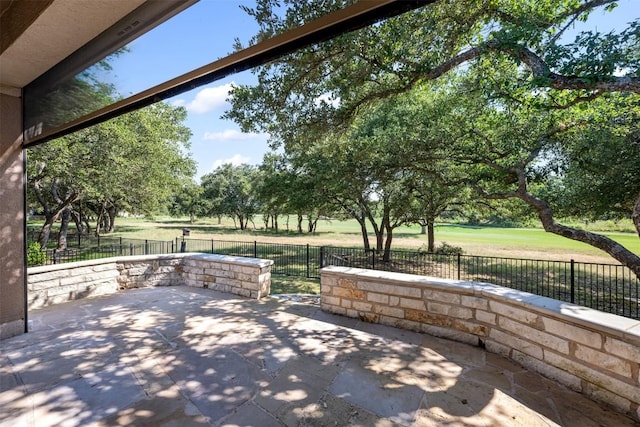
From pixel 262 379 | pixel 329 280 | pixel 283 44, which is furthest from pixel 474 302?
pixel 283 44

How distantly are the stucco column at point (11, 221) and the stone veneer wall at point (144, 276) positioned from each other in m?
1.14

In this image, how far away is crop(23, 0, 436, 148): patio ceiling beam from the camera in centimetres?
111

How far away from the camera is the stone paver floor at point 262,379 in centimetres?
213

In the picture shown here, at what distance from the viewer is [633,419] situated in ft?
6.99

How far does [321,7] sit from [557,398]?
4515 mm

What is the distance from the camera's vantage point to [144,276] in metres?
5.84

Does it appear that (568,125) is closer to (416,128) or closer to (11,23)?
(416,128)

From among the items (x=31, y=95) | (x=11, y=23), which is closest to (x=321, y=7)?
(x=11, y=23)

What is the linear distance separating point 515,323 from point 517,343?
203mm

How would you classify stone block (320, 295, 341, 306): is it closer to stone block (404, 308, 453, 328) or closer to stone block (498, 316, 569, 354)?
stone block (404, 308, 453, 328)

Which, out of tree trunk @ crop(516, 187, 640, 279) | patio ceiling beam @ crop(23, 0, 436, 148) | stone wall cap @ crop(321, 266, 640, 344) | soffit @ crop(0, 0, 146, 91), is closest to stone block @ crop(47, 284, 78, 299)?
soffit @ crop(0, 0, 146, 91)

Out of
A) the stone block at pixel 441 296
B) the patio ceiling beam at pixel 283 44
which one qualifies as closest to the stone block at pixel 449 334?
the stone block at pixel 441 296

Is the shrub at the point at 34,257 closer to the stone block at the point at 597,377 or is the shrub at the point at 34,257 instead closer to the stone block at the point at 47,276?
the stone block at the point at 47,276

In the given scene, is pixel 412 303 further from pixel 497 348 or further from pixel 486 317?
pixel 497 348
